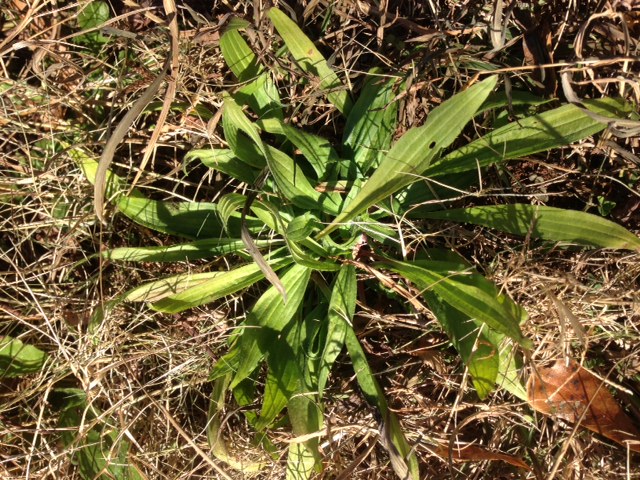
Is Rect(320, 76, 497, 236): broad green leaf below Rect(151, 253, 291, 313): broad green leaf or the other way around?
the other way around

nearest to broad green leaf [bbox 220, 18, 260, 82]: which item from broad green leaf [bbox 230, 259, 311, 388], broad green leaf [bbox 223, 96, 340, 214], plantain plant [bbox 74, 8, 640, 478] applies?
plantain plant [bbox 74, 8, 640, 478]

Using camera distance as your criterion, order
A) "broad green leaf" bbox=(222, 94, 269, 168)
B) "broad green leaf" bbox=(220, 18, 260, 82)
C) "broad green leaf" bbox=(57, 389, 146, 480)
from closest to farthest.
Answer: "broad green leaf" bbox=(222, 94, 269, 168)
"broad green leaf" bbox=(220, 18, 260, 82)
"broad green leaf" bbox=(57, 389, 146, 480)

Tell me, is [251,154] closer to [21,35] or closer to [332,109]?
[332,109]

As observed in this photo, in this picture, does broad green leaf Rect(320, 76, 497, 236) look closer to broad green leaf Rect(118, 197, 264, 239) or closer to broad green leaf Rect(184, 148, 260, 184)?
broad green leaf Rect(184, 148, 260, 184)

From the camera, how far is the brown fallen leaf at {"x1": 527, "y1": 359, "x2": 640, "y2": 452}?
1755 millimetres

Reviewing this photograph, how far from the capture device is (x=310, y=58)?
5.94 feet

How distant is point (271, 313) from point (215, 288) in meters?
0.17

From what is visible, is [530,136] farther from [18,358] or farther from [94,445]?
[18,358]

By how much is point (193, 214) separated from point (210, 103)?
35 cm

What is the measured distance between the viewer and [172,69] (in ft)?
6.07

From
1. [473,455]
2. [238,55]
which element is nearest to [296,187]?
[238,55]

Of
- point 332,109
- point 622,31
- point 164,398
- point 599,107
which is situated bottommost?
point 164,398

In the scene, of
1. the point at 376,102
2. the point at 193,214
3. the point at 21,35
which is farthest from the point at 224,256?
the point at 21,35

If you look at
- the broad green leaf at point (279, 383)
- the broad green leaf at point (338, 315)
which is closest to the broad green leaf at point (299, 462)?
the broad green leaf at point (279, 383)
